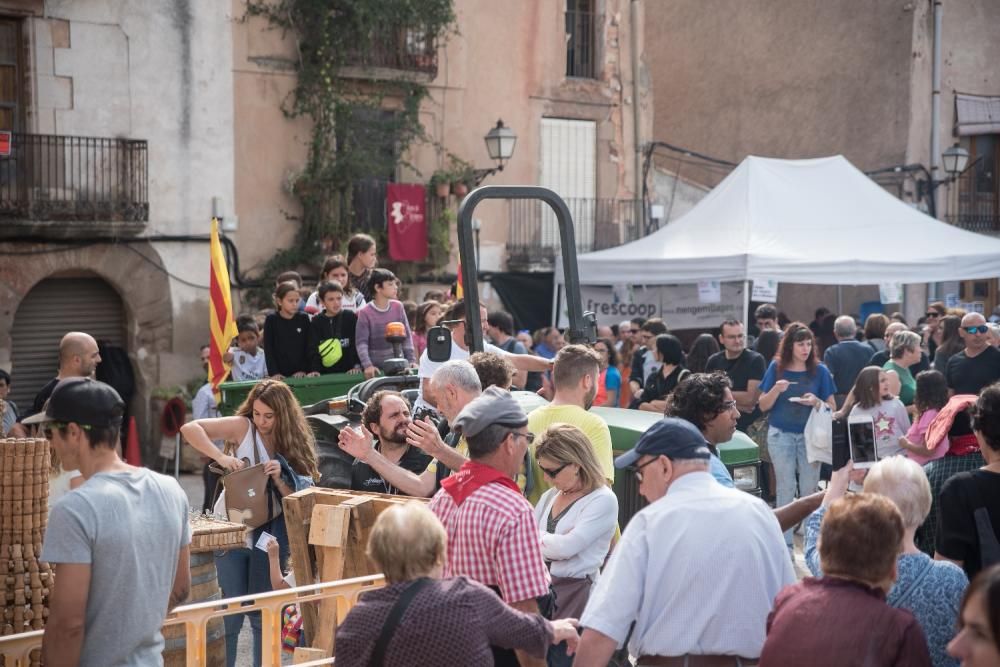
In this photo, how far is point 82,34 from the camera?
17.5m

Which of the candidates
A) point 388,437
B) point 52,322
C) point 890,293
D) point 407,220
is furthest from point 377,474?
point 407,220

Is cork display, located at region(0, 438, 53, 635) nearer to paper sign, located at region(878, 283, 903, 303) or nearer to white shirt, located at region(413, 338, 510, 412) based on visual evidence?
white shirt, located at region(413, 338, 510, 412)

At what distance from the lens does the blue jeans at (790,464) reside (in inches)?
412

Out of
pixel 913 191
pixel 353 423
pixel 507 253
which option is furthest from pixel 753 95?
pixel 353 423

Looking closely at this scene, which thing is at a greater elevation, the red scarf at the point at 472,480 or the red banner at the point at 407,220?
the red banner at the point at 407,220

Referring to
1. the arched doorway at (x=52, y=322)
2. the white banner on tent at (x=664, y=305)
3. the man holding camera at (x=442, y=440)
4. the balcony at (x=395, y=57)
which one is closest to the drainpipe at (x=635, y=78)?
the white banner on tent at (x=664, y=305)

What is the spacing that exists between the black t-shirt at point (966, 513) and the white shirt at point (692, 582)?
3.39ft

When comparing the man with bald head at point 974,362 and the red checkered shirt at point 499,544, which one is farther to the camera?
the man with bald head at point 974,362

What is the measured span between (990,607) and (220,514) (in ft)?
14.2

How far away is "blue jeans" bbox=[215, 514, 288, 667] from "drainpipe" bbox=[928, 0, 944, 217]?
20.5 metres

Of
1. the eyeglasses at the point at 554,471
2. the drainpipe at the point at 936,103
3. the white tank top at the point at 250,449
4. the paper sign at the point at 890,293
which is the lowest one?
the white tank top at the point at 250,449

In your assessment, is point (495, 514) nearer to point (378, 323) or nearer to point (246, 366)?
point (378, 323)

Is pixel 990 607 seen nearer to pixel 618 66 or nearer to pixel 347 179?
pixel 347 179

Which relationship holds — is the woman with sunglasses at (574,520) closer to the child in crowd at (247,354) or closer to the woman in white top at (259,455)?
the woman in white top at (259,455)
